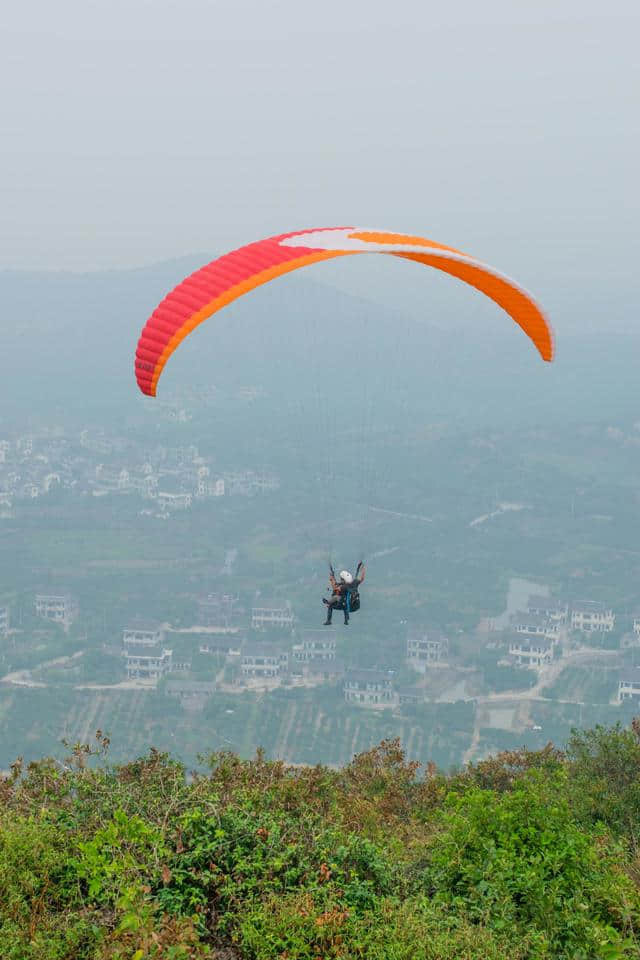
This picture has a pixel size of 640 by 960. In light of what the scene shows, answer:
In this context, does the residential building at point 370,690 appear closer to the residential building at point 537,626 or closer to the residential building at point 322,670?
the residential building at point 322,670

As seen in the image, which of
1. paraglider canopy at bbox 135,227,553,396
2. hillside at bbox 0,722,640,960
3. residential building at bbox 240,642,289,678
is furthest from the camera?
residential building at bbox 240,642,289,678

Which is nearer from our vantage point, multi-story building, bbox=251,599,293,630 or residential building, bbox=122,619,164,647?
residential building, bbox=122,619,164,647

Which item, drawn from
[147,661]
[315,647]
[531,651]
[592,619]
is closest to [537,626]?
[531,651]

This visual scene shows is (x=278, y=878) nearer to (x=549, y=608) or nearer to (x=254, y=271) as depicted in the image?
(x=254, y=271)

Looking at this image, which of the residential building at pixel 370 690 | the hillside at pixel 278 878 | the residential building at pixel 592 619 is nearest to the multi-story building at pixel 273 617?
the residential building at pixel 370 690

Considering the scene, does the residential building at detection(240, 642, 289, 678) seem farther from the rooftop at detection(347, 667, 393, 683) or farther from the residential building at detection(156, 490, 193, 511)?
the residential building at detection(156, 490, 193, 511)

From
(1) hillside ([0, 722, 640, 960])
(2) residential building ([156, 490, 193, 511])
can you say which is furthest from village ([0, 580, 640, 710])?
(1) hillside ([0, 722, 640, 960])
